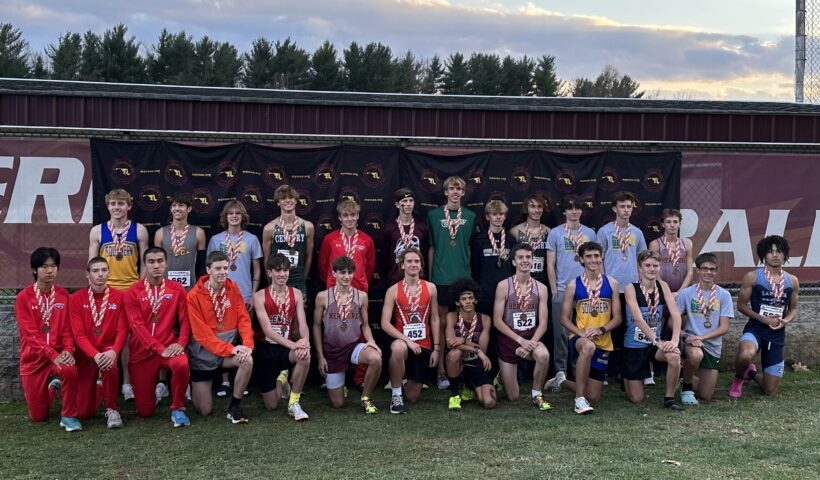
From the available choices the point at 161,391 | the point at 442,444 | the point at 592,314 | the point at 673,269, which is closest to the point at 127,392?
the point at 161,391

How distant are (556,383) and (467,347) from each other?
1.21m

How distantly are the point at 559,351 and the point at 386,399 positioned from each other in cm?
190

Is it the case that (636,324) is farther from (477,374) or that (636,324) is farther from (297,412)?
(297,412)

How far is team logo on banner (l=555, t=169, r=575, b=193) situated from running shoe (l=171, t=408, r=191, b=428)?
4395 millimetres

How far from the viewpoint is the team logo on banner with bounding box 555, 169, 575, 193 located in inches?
311

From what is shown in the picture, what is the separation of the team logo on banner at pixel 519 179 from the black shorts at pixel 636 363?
6.96ft

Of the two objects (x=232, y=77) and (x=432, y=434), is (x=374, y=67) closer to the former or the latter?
(x=232, y=77)

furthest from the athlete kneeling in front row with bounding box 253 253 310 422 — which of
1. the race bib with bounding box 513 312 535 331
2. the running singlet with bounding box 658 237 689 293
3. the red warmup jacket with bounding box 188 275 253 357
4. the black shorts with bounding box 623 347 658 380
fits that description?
the running singlet with bounding box 658 237 689 293

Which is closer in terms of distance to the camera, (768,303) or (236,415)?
(236,415)

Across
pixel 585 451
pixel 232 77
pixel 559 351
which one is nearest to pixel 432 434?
pixel 585 451

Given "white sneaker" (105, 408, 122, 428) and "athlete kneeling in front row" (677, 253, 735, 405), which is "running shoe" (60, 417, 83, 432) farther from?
"athlete kneeling in front row" (677, 253, 735, 405)

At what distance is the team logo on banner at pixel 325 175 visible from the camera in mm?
7480

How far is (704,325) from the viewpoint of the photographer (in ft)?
22.3

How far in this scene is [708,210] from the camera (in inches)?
321
